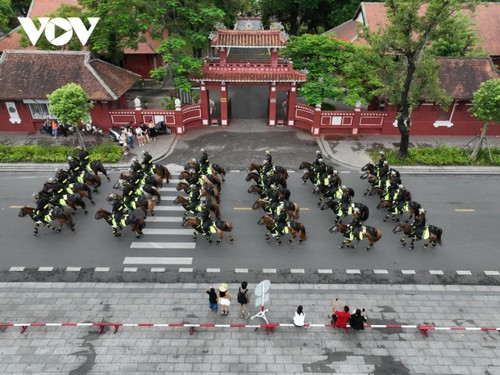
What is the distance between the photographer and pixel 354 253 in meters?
15.4

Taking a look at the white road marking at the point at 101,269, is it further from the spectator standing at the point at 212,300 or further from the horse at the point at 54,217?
the spectator standing at the point at 212,300

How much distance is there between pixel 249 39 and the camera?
2430cm

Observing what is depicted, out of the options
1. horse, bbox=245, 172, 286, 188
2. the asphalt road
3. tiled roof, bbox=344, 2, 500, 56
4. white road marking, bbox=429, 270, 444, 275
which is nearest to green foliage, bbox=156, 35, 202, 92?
horse, bbox=245, 172, 286, 188

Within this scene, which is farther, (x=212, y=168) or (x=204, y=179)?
(x=212, y=168)

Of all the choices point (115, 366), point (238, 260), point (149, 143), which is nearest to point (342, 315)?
point (238, 260)

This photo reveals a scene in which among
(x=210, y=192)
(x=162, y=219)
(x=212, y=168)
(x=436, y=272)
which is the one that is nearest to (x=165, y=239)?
(x=162, y=219)

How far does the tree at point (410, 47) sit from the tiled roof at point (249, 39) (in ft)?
19.5

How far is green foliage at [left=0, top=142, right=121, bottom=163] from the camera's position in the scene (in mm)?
21828

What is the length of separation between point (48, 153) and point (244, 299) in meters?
16.9

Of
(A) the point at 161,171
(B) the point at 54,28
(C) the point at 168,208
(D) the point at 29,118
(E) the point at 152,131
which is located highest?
(B) the point at 54,28

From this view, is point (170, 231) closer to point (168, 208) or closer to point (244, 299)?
point (168, 208)

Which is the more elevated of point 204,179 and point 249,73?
point 249,73

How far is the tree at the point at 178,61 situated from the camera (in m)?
23.9

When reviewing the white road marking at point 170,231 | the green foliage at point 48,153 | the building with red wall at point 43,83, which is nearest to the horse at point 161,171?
the white road marking at point 170,231
